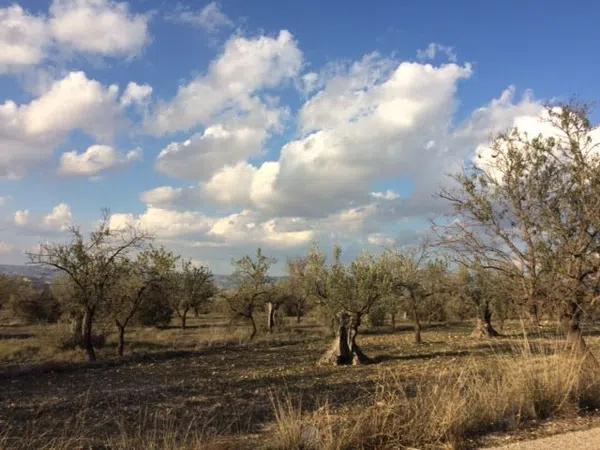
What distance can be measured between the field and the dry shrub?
0.41 feet

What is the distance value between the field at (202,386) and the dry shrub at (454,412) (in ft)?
0.41

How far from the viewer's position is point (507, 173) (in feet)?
44.1

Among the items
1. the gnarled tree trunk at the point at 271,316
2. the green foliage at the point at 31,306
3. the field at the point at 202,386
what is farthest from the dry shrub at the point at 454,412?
the green foliage at the point at 31,306

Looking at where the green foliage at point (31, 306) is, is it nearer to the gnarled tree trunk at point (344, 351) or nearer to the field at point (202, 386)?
the field at point (202, 386)

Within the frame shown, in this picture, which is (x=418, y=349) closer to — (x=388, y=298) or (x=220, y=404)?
(x=388, y=298)

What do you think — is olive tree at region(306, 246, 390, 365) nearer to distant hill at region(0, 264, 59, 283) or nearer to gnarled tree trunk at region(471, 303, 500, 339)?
gnarled tree trunk at region(471, 303, 500, 339)

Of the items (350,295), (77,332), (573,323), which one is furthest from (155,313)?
(573,323)

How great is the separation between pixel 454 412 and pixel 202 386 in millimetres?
11159

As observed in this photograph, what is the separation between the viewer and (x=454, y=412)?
711cm

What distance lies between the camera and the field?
29.1ft

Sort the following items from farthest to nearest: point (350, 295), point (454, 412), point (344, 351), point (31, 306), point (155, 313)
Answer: point (31, 306)
point (155, 313)
point (350, 295)
point (344, 351)
point (454, 412)

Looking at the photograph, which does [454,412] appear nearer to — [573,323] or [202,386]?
[573,323]

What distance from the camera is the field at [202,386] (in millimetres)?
8875

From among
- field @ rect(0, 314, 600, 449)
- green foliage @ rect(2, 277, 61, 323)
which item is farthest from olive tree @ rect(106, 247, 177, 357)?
green foliage @ rect(2, 277, 61, 323)
